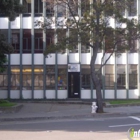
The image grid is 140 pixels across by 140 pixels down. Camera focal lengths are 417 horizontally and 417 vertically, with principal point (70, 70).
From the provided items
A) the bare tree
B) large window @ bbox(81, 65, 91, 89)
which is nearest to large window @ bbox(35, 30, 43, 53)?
large window @ bbox(81, 65, 91, 89)

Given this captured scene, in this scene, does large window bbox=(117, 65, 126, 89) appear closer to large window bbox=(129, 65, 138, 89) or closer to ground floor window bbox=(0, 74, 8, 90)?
large window bbox=(129, 65, 138, 89)

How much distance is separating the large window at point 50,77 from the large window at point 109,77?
4.54m

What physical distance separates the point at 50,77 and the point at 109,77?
16.6 feet

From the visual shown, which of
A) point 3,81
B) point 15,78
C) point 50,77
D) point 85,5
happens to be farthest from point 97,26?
point 3,81

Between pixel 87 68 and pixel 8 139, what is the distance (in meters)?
22.2

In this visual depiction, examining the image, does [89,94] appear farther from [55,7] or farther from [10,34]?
[55,7]

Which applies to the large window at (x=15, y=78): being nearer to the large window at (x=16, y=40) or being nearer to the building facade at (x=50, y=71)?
the building facade at (x=50, y=71)

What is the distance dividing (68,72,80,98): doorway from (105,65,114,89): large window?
7.90 feet

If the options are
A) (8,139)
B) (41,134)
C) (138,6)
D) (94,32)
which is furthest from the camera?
(138,6)

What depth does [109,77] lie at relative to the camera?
35.7 meters

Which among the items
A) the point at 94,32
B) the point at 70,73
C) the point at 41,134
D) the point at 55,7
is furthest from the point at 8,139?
the point at 70,73

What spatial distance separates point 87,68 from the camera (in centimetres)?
3575

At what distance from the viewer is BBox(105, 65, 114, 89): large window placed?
1405 inches

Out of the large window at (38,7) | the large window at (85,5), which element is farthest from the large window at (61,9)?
the large window at (38,7)
